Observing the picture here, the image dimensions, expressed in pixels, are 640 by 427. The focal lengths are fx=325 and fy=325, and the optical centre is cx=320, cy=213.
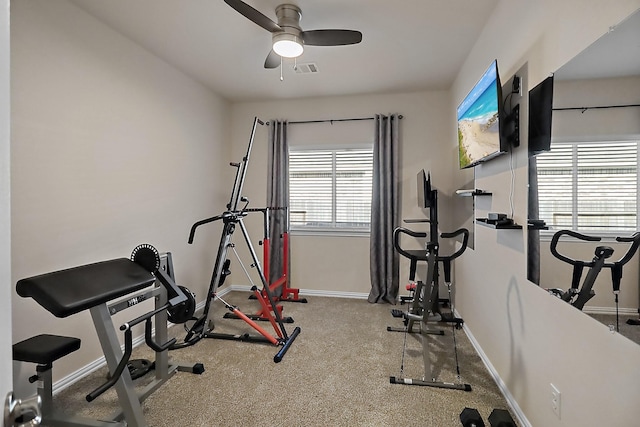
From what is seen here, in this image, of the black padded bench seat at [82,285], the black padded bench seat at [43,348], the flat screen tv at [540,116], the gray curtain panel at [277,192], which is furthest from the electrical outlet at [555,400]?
the gray curtain panel at [277,192]

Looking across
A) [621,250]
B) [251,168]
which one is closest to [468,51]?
[621,250]

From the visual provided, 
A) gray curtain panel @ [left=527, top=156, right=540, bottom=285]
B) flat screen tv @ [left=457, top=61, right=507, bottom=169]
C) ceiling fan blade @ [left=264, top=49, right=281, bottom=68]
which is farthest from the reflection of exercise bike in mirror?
ceiling fan blade @ [left=264, top=49, right=281, bottom=68]

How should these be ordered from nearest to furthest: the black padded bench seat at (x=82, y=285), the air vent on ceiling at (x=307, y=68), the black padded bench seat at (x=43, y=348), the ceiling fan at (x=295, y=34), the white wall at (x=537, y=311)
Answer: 1. the white wall at (x=537, y=311)
2. the black padded bench seat at (x=82, y=285)
3. the black padded bench seat at (x=43, y=348)
4. the ceiling fan at (x=295, y=34)
5. the air vent on ceiling at (x=307, y=68)

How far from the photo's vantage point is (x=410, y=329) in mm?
3201

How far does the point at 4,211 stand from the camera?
48 cm

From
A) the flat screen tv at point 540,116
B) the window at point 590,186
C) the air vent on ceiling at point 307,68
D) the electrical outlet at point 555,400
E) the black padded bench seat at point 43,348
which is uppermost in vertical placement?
the air vent on ceiling at point 307,68

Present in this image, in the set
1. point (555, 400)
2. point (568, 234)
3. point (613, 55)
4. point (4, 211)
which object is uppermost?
point (613, 55)

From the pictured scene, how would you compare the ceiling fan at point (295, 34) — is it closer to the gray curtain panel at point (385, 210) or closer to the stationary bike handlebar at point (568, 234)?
the stationary bike handlebar at point (568, 234)

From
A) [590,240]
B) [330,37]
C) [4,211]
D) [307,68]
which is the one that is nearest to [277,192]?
[307,68]

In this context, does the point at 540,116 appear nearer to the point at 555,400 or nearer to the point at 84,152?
the point at 555,400

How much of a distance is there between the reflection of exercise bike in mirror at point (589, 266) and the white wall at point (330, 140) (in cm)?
259

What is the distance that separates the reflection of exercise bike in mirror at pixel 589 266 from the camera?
1057 mm

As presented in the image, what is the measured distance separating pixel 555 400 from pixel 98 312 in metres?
2.24

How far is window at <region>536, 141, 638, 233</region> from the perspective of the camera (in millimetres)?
1045
